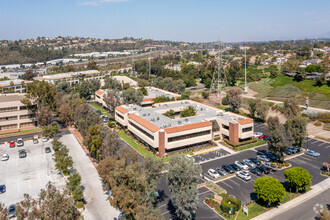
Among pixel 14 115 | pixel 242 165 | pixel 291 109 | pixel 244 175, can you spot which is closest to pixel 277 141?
pixel 242 165

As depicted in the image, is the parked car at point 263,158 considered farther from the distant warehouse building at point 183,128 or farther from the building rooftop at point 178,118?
the building rooftop at point 178,118

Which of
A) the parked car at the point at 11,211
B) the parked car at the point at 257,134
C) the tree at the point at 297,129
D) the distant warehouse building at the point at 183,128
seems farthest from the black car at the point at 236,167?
the parked car at the point at 11,211

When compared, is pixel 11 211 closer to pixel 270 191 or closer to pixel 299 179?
pixel 270 191

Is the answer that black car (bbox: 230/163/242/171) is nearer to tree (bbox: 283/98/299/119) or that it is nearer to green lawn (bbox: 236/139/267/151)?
green lawn (bbox: 236/139/267/151)

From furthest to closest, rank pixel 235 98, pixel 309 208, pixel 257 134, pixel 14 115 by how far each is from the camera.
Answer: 1. pixel 235 98
2. pixel 14 115
3. pixel 257 134
4. pixel 309 208

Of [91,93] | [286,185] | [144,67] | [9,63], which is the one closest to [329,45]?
[144,67]

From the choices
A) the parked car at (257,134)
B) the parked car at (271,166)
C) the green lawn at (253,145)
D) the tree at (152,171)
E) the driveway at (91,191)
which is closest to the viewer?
the tree at (152,171)

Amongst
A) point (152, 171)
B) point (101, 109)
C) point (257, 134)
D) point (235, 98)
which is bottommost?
point (257, 134)
